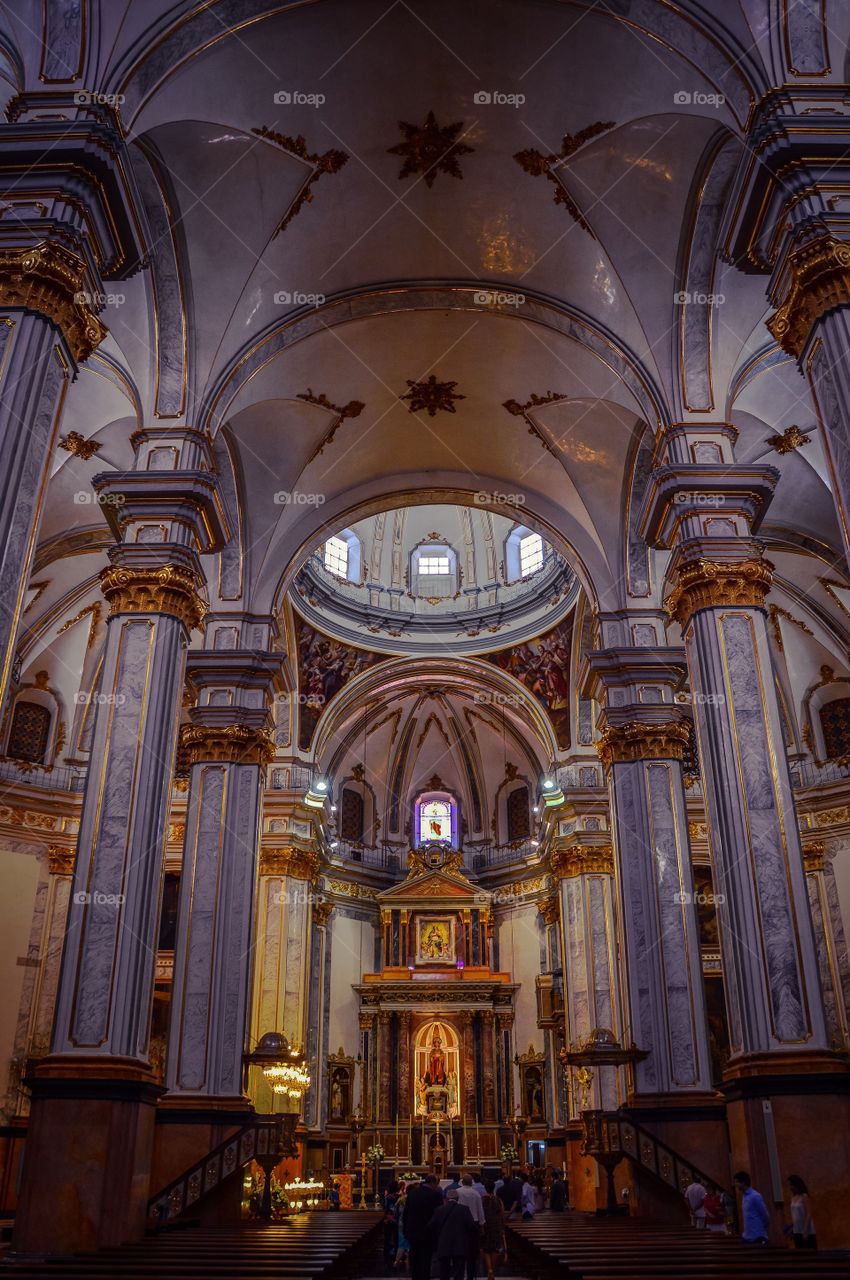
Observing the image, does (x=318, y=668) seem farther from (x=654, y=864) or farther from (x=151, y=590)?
(x=151, y=590)

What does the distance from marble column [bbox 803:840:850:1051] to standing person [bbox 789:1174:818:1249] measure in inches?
505

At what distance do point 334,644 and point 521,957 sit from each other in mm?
10063

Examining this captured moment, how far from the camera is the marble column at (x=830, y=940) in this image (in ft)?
66.0

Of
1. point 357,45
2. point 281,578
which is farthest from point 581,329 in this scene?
point 281,578

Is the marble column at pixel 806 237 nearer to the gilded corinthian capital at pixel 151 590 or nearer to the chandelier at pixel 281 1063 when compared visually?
the gilded corinthian capital at pixel 151 590

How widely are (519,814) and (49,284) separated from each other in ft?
81.7

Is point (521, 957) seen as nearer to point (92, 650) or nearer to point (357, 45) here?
point (92, 650)

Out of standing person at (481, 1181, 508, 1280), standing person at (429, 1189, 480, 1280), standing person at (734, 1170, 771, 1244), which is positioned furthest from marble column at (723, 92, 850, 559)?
standing person at (481, 1181, 508, 1280)

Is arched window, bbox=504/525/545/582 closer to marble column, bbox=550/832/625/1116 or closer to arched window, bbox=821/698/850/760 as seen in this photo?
marble column, bbox=550/832/625/1116

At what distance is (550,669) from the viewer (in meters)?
25.2

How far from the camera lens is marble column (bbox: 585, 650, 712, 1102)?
13.2 metres

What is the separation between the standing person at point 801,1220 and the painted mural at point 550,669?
54.4 ft

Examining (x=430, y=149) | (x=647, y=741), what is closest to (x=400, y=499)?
(x=647, y=741)

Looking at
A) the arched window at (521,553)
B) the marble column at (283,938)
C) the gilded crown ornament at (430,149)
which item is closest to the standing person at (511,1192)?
the marble column at (283,938)
